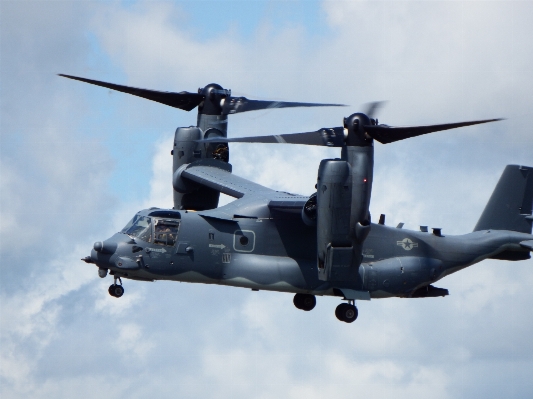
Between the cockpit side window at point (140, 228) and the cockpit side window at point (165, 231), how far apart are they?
8.3 inches

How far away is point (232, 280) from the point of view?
32.9 meters

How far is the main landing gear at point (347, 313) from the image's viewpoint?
110ft

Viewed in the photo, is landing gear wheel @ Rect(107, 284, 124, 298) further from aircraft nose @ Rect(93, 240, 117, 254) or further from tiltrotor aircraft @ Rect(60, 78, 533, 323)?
aircraft nose @ Rect(93, 240, 117, 254)

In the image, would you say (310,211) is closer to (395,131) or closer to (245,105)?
(395,131)

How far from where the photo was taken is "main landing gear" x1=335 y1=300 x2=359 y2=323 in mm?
33656

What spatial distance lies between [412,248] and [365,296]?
2.60m

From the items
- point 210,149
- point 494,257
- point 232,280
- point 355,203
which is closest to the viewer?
point 355,203

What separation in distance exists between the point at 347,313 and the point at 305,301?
2263 millimetres

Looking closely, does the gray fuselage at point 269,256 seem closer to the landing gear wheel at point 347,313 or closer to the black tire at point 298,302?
the landing gear wheel at point 347,313

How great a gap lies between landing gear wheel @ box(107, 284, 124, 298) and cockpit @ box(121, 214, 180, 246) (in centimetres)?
166

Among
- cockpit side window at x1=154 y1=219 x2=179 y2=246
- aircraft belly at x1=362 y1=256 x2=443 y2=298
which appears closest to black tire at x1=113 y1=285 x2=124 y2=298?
cockpit side window at x1=154 y1=219 x2=179 y2=246

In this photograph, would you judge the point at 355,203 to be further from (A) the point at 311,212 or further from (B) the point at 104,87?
(B) the point at 104,87

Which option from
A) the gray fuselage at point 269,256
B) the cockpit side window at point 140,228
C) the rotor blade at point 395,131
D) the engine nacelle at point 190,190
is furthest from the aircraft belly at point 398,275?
the engine nacelle at point 190,190

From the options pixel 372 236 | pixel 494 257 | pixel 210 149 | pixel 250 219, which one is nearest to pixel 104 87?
pixel 210 149
